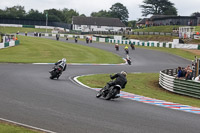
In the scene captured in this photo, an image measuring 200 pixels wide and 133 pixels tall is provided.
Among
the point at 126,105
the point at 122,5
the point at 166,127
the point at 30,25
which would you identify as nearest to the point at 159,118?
the point at 166,127

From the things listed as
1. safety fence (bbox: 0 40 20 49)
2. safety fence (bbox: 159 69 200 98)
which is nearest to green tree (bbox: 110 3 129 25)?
safety fence (bbox: 0 40 20 49)

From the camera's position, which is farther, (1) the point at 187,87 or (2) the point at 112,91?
(1) the point at 187,87

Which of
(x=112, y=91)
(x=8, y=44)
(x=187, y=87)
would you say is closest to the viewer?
(x=112, y=91)

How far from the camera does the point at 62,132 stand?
8469 mm

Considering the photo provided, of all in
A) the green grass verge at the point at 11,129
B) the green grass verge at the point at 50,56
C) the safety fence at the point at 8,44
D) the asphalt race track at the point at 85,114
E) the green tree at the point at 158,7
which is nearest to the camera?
the green grass verge at the point at 11,129

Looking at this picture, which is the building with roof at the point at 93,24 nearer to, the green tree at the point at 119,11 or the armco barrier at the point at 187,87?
the green tree at the point at 119,11

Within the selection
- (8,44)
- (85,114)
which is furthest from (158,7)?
(85,114)

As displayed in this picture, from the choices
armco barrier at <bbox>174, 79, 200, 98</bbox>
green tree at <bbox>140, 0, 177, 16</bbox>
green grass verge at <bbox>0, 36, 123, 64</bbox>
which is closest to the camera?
armco barrier at <bbox>174, 79, 200, 98</bbox>

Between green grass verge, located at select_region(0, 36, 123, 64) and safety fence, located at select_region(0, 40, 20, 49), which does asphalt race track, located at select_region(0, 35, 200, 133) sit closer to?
green grass verge, located at select_region(0, 36, 123, 64)

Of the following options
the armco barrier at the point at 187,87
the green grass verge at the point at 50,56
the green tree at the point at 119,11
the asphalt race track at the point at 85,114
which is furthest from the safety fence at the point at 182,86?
the green tree at the point at 119,11

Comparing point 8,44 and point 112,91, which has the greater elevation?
point 8,44

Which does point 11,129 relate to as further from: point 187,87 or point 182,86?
point 182,86

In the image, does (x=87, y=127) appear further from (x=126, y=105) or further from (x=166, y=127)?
(x=126, y=105)

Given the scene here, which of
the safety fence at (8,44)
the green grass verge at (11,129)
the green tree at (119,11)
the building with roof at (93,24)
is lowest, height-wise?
the green grass verge at (11,129)
